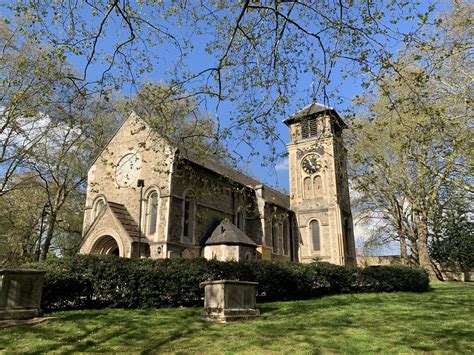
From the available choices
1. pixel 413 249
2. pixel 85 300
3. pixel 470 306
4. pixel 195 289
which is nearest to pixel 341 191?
pixel 413 249

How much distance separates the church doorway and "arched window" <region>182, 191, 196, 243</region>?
4.21 m

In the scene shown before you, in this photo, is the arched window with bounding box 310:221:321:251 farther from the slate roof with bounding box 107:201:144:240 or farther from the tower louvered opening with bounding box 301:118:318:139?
the slate roof with bounding box 107:201:144:240

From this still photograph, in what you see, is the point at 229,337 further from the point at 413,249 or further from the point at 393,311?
the point at 413,249

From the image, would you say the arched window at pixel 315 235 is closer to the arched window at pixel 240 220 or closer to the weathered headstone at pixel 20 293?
the arched window at pixel 240 220

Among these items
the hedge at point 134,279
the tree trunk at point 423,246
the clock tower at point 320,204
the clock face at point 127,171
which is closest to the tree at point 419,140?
the tree trunk at point 423,246

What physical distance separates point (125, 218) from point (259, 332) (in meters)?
15.2

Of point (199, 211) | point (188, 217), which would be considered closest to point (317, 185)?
point (199, 211)

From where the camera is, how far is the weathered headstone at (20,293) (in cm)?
890

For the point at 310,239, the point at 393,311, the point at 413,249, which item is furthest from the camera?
the point at 310,239

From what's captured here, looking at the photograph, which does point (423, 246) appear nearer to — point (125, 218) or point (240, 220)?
point (240, 220)

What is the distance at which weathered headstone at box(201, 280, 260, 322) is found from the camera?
9570 mm

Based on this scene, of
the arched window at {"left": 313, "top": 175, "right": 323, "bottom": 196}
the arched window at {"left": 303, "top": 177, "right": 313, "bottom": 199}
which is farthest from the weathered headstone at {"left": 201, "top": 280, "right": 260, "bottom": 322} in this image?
the arched window at {"left": 303, "top": 177, "right": 313, "bottom": 199}

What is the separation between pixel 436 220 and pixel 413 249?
571 cm

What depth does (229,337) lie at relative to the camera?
25.0ft
